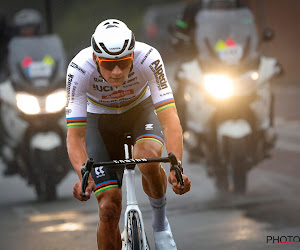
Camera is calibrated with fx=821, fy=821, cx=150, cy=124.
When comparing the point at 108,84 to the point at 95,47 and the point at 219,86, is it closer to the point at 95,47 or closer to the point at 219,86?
the point at 95,47

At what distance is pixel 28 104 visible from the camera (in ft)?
33.2

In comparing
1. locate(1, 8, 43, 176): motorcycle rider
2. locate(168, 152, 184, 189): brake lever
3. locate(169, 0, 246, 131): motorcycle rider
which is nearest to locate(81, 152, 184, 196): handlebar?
locate(168, 152, 184, 189): brake lever

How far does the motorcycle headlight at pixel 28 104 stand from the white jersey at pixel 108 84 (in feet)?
13.0

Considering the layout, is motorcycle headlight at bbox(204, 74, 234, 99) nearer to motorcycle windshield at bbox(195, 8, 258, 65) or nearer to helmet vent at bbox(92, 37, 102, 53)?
motorcycle windshield at bbox(195, 8, 258, 65)

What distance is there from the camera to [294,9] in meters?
22.5

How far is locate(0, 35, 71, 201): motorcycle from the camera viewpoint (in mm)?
9844

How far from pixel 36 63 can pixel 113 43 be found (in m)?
5.11

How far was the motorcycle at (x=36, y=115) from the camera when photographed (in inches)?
388

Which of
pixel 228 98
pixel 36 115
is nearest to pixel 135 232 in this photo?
pixel 228 98

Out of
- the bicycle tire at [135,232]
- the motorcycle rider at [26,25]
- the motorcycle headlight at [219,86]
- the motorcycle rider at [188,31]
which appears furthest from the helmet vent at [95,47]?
the motorcycle rider at [26,25]

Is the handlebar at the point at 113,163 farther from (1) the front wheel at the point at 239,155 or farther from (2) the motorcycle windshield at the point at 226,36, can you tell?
(2) the motorcycle windshield at the point at 226,36

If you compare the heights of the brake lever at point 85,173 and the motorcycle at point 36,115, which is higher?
the brake lever at point 85,173

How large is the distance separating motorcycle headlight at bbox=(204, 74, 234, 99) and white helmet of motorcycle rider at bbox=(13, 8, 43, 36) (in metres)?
2.51

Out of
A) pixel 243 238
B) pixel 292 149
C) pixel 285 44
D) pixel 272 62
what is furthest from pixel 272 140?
→ pixel 285 44
